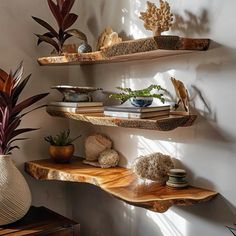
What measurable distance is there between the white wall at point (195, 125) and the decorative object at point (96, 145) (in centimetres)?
6

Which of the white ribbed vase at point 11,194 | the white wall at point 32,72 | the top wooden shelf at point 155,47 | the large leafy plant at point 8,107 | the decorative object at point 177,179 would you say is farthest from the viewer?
the white wall at point 32,72

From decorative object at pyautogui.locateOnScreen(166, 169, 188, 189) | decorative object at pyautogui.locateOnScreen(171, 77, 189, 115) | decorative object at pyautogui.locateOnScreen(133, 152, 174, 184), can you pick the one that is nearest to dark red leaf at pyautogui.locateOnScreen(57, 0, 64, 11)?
decorative object at pyautogui.locateOnScreen(171, 77, 189, 115)

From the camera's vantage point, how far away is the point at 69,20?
235 centimetres

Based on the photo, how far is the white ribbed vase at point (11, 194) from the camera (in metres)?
1.99

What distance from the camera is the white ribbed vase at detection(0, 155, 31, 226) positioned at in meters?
1.99

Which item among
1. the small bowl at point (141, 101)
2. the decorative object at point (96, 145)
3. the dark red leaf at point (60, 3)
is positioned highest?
the dark red leaf at point (60, 3)

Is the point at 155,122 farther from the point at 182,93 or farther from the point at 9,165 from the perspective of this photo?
the point at 9,165

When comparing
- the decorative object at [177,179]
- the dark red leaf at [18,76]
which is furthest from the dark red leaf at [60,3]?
the decorative object at [177,179]

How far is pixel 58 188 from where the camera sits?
2656mm

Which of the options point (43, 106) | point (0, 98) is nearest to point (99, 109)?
point (43, 106)

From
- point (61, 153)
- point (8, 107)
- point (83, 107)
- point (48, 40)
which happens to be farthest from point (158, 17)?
point (61, 153)

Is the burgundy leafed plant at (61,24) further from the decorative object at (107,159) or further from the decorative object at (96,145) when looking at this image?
the decorative object at (107,159)

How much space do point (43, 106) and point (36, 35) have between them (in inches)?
19.1

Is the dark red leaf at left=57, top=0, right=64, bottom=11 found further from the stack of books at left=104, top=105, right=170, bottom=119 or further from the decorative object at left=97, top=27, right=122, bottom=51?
the stack of books at left=104, top=105, right=170, bottom=119
